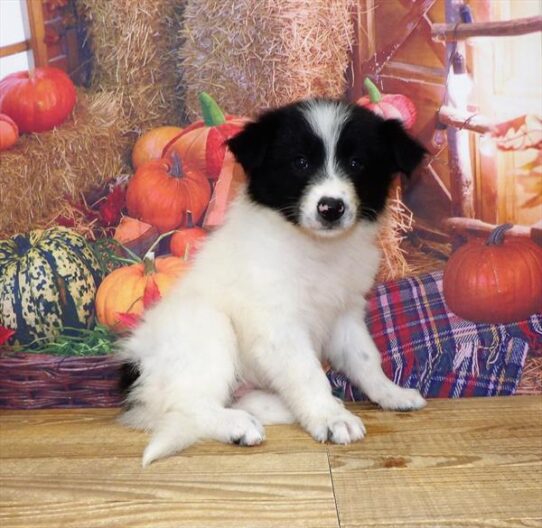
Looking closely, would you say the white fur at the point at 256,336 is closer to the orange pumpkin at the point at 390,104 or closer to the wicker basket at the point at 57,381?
the wicker basket at the point at 57,381

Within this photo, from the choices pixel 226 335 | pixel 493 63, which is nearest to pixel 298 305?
pixel 226 335

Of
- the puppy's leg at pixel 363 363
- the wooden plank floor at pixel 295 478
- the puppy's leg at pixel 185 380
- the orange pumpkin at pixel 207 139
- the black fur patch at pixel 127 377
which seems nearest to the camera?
the wooden plank floor at pixel 295 478

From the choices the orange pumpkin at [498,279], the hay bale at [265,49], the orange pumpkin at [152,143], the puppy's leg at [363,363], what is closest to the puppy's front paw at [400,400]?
the puppy's leg at [363,363]

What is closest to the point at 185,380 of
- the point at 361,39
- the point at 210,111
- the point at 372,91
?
the point at 210,111

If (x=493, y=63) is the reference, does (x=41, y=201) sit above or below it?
below

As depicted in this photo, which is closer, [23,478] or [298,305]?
[23,478]

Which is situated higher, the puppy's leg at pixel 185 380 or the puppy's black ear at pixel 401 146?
the puppy's black ear at pixel 401 146

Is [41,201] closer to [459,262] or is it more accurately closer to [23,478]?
[23,478]

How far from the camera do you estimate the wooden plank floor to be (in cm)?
198

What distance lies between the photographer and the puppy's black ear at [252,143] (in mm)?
2600

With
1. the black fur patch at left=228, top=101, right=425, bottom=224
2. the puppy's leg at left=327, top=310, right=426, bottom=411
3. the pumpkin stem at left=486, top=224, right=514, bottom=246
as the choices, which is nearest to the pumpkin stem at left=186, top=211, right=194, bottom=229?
the black fur patch at left=228, top=101, right=425, bottom=224

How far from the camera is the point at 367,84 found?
304 cm

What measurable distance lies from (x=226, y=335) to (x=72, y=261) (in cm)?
84

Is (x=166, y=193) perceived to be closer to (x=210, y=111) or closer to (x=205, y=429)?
(x=210, y=111)
